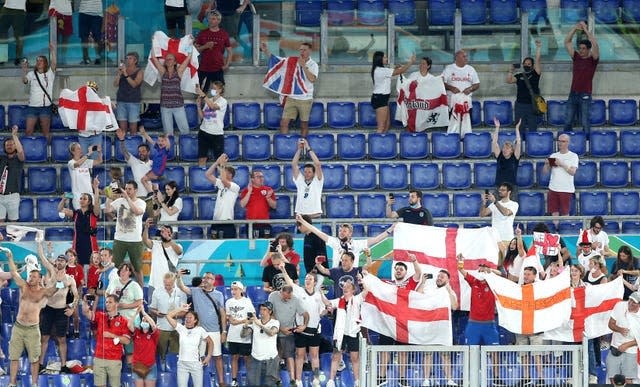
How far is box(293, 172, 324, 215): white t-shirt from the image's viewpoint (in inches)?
Result: 1121

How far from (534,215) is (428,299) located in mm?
7146

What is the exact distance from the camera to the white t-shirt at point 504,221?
27.5m

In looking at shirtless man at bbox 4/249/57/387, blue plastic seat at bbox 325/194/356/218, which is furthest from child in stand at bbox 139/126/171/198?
shirtless man at bbox 4/249/57/387

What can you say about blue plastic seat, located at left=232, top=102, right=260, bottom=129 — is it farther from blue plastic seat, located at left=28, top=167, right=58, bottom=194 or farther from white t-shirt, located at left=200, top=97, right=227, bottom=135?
blue plastic seat, located at left=28, top=167, right=58, bottom=194

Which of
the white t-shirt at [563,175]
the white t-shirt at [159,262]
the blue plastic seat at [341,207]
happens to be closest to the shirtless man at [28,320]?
the white t-shirt at [159,262]

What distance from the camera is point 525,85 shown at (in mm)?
30875

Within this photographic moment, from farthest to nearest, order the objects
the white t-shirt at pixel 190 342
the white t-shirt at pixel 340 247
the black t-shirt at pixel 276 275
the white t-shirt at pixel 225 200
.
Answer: the white t-shirt at pixel 225 200, the white t-shirt at pixel 340 247, the black t-shirt at pixel 276 275, the white t-shirt at pixel 190 342

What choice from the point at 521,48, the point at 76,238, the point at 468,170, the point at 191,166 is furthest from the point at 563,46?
the point at 76,238

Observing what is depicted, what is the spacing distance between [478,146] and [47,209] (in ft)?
24.7

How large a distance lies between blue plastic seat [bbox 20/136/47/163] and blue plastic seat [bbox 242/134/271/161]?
3.56 metres

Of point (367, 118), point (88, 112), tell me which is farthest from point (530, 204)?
point (88, 112)

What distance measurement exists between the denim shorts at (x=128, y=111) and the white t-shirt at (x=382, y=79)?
4164mm

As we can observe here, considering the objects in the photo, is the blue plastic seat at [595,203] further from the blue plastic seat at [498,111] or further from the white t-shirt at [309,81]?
the white t-shirt at [309,81]

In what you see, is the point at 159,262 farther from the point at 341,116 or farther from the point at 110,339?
the point at 341,116
